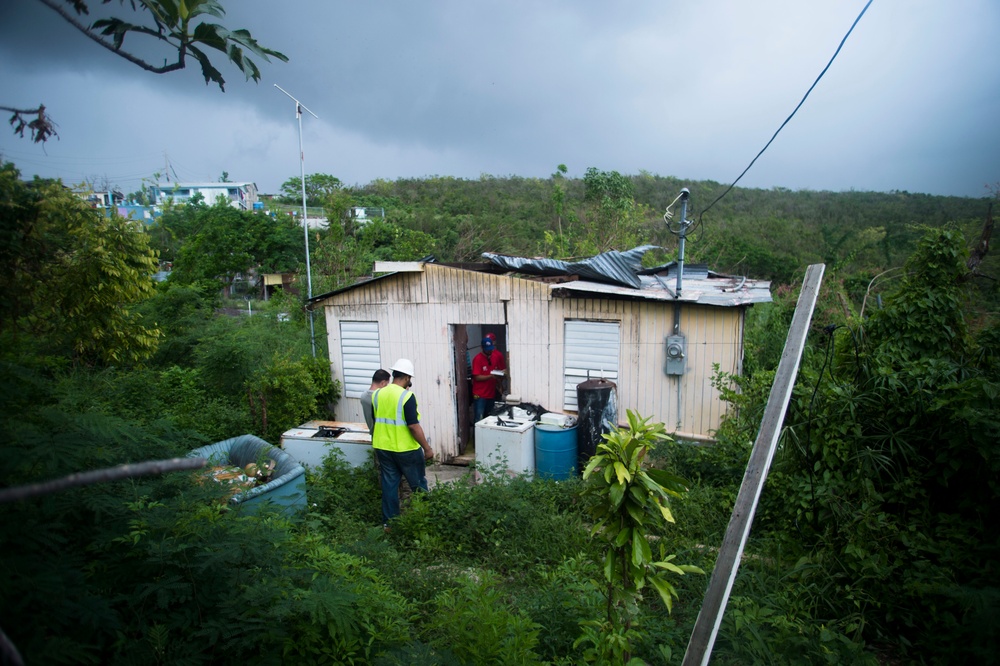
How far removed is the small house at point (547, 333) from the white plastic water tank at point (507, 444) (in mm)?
910

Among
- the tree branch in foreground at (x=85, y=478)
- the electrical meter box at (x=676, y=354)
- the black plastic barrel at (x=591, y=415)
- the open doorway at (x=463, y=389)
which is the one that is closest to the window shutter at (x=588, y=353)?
the black plastic barrel at (x=591, y=415)

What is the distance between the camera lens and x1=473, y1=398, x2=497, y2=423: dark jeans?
8.57 meters

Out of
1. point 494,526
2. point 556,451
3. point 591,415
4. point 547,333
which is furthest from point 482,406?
point 494,526

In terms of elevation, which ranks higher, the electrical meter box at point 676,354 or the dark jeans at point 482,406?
the electrical meter box at point 676,354

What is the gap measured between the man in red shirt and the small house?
0.25m

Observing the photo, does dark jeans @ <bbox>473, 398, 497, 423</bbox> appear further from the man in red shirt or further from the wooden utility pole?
the wooden utility pole

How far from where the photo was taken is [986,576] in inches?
125

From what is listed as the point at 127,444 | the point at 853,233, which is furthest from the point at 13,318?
the point at 853,233

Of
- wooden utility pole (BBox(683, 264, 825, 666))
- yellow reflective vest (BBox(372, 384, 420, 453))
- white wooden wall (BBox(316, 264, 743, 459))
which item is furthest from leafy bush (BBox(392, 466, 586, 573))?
wooden utility pole (BBox(683, 264, 825, 666))

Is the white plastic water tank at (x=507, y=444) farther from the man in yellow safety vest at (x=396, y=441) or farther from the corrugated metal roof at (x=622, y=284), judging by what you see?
the corrugated metal roof at (x=622, y=284)

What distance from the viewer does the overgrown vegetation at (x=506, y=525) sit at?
6.91 ft

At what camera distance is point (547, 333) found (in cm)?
780

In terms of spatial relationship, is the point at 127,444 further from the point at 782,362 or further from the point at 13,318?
the point at 782,362

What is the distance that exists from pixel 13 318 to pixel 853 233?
25530mm
